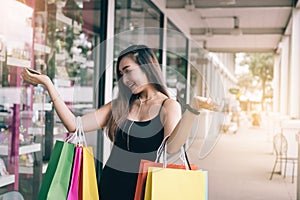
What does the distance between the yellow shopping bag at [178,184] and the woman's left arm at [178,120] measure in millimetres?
134

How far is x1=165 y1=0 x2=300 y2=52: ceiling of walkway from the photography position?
6.53 metres

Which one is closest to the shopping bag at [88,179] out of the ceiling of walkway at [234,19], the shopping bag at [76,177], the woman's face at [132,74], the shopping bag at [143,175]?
the shopping bag at [76,177]

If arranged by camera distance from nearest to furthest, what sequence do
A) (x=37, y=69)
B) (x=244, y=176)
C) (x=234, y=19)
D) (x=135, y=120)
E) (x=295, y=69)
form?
1. (x=135, y=120)
2. (x=37, y=69)
3. (x=244, y=176)
4. (x=295, y=69)
5. (x=234, y=19)

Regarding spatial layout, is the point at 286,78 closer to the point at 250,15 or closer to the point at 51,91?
the point at 250,15

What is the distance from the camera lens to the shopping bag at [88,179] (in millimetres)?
1291

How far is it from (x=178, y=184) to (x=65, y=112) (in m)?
0.49

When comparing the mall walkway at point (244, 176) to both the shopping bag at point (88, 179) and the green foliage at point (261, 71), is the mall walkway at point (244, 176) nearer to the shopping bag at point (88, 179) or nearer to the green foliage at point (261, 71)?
the shopping bag at point (88, 179)

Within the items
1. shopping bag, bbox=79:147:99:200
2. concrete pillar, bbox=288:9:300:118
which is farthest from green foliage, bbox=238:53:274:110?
shopping bag, bbox=79:147:99:200

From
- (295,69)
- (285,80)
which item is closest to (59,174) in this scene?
(295,69)

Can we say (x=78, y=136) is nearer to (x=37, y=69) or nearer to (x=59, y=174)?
(x=59, y=174)

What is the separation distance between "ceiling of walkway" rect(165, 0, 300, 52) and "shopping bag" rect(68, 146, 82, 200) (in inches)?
212

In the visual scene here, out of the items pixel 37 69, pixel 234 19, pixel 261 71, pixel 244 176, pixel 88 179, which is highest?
pixel 234 19

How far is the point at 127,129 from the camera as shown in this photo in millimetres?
1405

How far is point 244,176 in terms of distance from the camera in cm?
598
